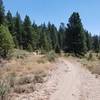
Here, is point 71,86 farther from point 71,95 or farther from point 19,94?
point 19,94

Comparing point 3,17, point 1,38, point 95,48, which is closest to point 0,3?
point 3,17

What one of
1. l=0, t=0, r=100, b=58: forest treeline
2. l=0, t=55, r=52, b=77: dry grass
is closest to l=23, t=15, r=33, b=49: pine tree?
l=0, t=0, r=100, b=58: forest treeline

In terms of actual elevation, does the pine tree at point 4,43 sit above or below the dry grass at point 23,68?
above

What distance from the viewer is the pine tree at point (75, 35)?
51.9 meters

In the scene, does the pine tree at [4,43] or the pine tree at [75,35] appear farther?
the pine tree at [75,35]

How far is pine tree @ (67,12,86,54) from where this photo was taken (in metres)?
51.9

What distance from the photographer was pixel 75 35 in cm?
5225

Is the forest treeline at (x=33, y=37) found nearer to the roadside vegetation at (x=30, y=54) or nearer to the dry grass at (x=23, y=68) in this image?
the roadside vegetation at (x=30, y=54)

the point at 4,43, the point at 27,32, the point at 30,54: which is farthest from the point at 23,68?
the point at 27,32

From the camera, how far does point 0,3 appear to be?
4441cm

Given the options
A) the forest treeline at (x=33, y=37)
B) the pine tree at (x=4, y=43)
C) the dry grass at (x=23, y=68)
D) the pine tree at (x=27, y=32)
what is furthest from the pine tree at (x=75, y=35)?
the pine tree at (x=27, y=32)

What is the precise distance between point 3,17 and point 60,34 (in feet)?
231

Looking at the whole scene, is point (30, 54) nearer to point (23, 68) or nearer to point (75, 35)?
point (75, 35)

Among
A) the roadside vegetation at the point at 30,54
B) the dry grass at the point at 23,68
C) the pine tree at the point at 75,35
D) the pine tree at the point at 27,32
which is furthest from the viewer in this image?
the pine tree at the point at 27,32
